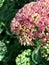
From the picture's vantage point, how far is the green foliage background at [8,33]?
3.21m

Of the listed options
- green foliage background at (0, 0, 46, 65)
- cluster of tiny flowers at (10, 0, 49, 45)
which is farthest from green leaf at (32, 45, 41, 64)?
green foliage background at (0, 0, 46, 65)

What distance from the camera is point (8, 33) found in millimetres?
3240

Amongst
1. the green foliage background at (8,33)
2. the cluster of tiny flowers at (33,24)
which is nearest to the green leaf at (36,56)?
the cluster of tiny flowers at (33,24)

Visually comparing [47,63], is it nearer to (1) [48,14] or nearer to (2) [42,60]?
(2) [42,60]

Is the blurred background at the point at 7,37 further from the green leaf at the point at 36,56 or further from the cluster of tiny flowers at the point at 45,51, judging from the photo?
the cluster of tiny flowers at the point at 45,51

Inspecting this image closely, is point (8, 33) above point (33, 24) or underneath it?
underneath

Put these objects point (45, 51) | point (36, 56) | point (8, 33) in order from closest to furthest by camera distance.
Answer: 1. point (45, 51)
2. point (36, 56)
3. point (8, 33)

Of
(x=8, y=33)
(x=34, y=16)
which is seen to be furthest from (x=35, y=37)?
(x=8, y=33)

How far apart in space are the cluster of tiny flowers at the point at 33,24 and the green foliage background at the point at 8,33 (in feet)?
1.17

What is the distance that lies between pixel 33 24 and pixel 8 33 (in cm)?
57

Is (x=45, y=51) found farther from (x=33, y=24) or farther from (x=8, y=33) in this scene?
(x=8, y=33)

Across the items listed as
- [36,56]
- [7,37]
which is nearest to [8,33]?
[7,37]

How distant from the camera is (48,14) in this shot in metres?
2.75

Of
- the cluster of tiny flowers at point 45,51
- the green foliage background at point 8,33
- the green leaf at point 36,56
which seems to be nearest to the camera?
the cluster of tiny flowers at point 45,51
